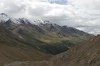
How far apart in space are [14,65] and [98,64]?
147 feet

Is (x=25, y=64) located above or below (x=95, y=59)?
below

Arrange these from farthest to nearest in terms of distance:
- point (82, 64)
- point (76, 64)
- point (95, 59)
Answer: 1. point (76, 64)
2. point (82, 64)
3. point (95, 59)

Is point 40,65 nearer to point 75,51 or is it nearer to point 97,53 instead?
point 97,53

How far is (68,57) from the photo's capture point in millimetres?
135375

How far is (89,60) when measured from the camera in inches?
3600

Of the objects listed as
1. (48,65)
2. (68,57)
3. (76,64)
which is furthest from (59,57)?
(76,64)

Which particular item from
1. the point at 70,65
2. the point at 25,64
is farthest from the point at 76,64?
the point at 25,64

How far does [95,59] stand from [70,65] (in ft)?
60.4

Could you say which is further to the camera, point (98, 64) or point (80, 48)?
point (80, 48)

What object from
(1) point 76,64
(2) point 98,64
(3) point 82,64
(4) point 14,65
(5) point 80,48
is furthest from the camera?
(5) point 80,48

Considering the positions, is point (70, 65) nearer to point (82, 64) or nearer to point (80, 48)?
point (82, 64)

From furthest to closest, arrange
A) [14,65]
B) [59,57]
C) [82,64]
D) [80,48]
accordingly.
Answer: [59,57] < [80,48] < [14,65] < [82,64]

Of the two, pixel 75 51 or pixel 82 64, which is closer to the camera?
pixel 82 64

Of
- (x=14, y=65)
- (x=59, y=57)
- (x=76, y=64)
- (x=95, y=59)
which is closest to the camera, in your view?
(x=95, y=59)
